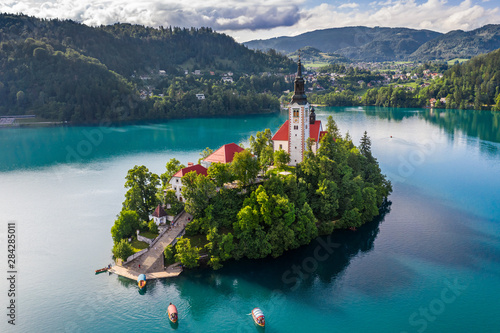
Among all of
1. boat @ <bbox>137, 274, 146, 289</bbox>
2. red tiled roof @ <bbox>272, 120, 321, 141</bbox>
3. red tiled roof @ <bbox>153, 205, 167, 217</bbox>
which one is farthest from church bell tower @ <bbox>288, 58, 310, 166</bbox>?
boat @ <bbox>137, 274, 146, 289</bbox>

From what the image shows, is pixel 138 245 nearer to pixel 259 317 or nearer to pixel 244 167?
pixel 244 167

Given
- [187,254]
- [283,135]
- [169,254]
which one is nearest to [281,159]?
[283,135]

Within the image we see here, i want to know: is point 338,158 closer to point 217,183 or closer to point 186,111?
point 217,183

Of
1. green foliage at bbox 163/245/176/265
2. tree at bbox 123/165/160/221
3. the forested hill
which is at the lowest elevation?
green foliage at bbox 163/245/176/265

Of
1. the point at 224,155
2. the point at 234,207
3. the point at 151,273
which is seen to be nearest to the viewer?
the point at 151,273

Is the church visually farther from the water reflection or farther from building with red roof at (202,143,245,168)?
the water reflection
